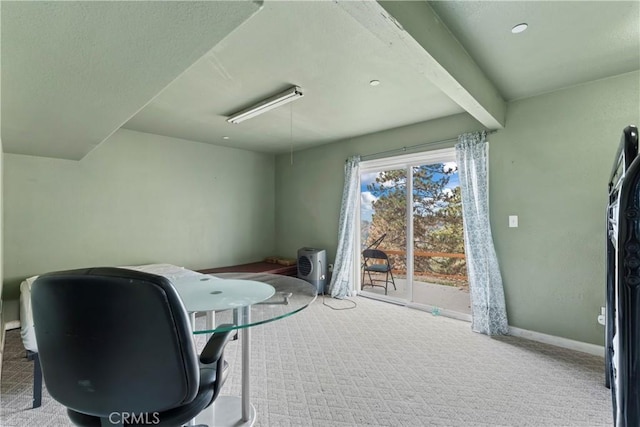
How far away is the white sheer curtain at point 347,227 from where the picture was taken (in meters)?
4.28

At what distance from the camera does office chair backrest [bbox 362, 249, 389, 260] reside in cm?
421

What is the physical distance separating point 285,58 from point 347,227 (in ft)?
8.70

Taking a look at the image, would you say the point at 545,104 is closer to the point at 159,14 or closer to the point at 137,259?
the point at 159,14

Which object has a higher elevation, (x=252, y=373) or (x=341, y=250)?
(x=341, y=250)

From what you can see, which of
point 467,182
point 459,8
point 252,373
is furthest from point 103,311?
point 467,182

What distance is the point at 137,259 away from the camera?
397 centimetres

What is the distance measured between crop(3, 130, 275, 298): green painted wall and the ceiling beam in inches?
146

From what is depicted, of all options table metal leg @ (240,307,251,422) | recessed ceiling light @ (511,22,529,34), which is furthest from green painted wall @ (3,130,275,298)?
recessed ceiling light @ (511,22,529,34)

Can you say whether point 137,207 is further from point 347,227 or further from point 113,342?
point 113,342

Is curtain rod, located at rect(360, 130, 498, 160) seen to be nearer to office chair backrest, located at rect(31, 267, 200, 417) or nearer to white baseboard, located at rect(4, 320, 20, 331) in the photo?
office chair backrest, located at rect(31, 267, 200, 417)

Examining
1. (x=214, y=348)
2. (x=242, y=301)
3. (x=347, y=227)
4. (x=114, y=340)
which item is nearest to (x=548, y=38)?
(x=242, y=301)

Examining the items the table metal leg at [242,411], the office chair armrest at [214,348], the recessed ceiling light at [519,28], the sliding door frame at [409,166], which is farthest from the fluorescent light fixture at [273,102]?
the office chair armrest at [214,348]

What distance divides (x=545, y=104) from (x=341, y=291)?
10.7 feet

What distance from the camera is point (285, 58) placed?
212 cm
